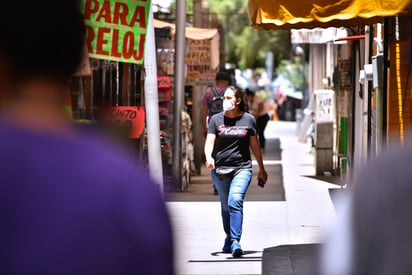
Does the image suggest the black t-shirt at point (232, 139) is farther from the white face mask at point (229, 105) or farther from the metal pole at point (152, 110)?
the metal pole at point (152, 110)

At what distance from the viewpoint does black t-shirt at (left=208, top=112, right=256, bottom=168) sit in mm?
9742

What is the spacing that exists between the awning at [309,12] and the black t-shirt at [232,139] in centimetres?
147

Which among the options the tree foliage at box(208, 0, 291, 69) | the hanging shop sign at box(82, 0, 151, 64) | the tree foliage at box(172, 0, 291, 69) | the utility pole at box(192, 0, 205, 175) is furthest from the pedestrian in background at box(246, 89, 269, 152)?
the tree foliage at box(208, 0, 291, 69)

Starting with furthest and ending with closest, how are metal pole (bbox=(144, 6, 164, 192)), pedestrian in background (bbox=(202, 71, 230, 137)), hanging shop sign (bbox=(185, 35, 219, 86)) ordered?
hanging shop sign (bbox=(185, 35, 219, 86)), pedestrian in background (bbox=(202, 71, 230, 137)), metal pole (bbox=(144, 6, 164, 192))

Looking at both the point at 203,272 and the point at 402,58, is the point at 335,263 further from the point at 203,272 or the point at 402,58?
the point at 402,58

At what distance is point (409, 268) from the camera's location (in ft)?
6.15

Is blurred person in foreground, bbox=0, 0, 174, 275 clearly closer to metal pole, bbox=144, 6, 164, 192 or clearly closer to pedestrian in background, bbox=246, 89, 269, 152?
metal pole, bbox=144, 6, 164, 192

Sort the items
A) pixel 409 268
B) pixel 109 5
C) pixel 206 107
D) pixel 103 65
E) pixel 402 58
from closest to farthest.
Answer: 1. pixel 409 268
2. pixel 109 5
3. pixel 402 58
4. pixel 103 65
5. pixel 206 107

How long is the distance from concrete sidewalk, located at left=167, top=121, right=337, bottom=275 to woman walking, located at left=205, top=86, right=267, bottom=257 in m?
0.34

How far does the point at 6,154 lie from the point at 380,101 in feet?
28.0

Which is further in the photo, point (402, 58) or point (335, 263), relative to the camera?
point (402, 58)

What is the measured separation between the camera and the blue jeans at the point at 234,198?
9648 mm

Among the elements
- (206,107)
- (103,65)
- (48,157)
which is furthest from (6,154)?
(206,107)

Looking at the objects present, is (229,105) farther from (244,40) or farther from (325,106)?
(244,40)
